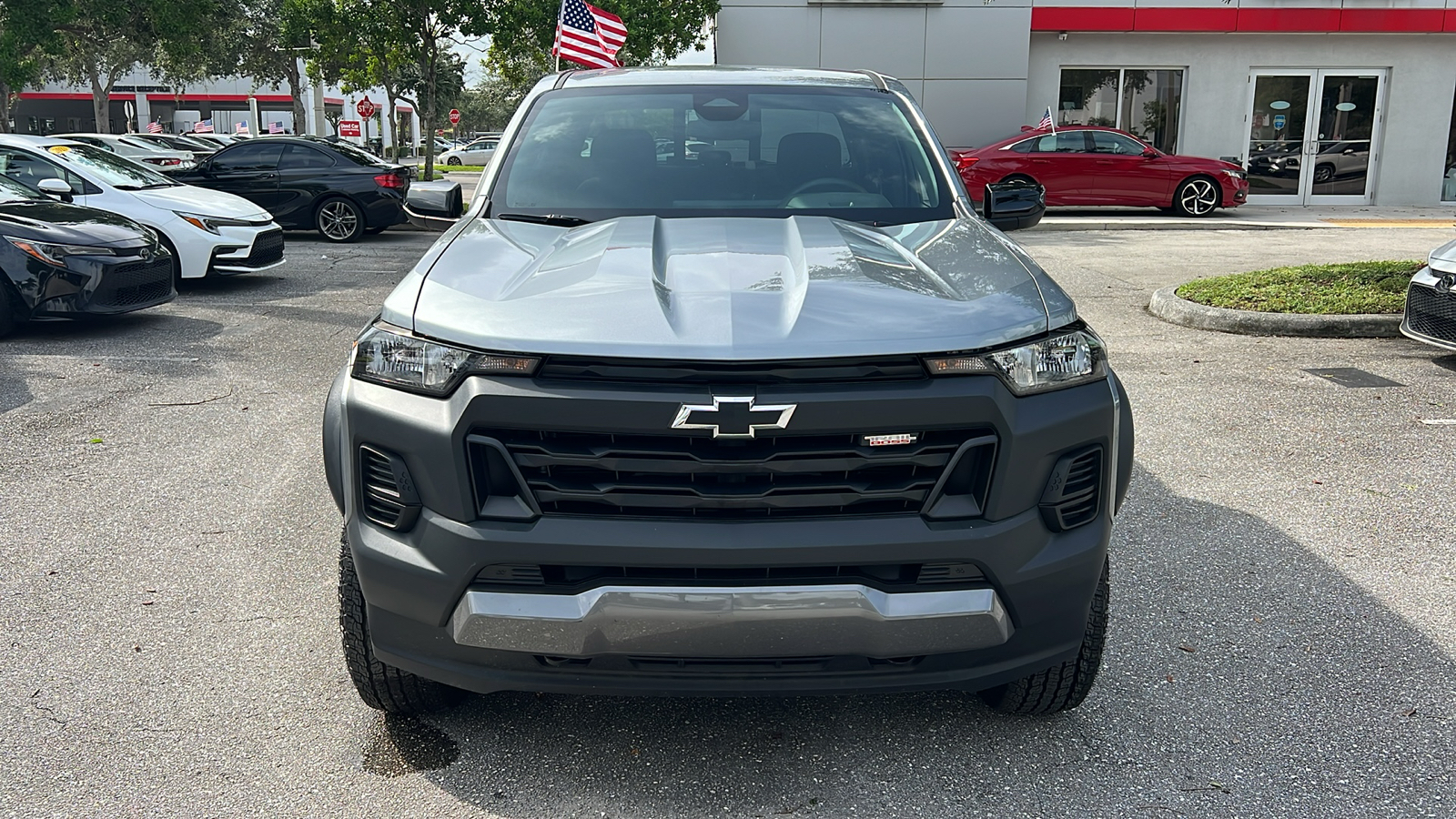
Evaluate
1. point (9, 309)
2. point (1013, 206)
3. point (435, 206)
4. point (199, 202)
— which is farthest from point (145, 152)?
A: point (1013, 206)

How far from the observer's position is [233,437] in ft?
19.3

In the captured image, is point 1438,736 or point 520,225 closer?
point 1438,736

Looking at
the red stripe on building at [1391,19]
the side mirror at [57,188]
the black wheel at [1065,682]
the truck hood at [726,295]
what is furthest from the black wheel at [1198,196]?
the black wheel at [1065,682]

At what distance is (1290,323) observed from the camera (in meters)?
8.71

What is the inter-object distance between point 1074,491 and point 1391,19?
2364 cm

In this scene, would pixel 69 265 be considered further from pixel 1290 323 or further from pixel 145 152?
pixel 145 152

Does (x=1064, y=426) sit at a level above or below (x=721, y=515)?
above

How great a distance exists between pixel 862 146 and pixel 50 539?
343 cm

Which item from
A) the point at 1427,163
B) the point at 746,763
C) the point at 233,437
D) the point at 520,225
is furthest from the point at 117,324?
the point at 1427,163

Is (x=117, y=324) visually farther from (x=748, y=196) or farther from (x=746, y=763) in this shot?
(x=746, y=763)

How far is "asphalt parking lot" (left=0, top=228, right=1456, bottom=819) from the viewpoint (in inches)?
109

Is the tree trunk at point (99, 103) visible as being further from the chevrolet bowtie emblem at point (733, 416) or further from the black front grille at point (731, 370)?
the chevrolet bowtie emblem at point (733, 416)

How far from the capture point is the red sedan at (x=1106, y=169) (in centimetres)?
1903

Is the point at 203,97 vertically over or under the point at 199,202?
over
